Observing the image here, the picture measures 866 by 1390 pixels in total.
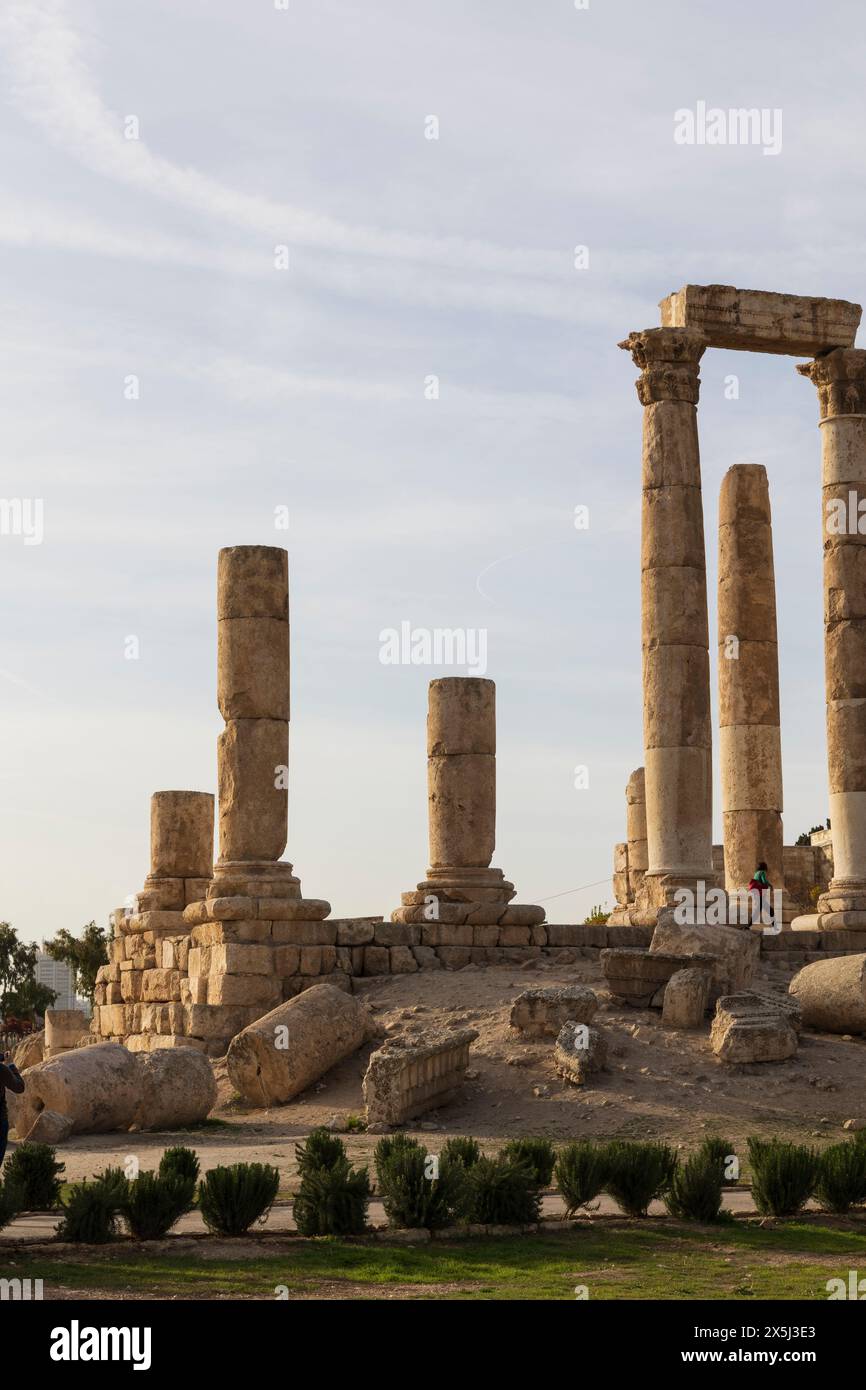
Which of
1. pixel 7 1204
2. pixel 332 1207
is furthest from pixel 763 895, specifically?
pixel 7 1204

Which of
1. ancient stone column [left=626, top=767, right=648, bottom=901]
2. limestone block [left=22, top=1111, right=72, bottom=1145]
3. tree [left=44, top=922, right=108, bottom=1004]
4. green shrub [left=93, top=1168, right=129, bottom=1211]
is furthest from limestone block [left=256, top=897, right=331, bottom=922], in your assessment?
tree [left=44, top=922, right=108, bottom=1004]

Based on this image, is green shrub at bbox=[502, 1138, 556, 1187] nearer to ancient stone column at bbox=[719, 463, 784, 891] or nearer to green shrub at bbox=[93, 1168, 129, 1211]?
green shrub at bbox=[93, 1168, 129, 1211]

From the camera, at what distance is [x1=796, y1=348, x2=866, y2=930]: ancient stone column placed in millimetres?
30797

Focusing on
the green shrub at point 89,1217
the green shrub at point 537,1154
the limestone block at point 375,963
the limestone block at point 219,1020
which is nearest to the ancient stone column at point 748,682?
the limestone block at point 375,963

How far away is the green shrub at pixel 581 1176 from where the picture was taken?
15234 mm

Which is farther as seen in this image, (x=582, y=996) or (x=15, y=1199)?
(x=582, y=996)

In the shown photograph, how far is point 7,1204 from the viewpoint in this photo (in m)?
14.1

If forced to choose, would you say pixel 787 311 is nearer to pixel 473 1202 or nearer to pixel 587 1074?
pixel 587 1074

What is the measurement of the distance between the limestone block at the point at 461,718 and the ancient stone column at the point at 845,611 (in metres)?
5.46

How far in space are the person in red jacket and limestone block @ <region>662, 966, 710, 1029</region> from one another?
270 inches
